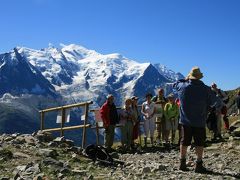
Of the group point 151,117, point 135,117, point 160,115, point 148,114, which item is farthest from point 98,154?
point 160,115

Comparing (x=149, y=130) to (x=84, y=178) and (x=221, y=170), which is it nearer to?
(x=221, y=170)

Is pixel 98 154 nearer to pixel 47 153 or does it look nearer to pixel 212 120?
pixel 47 153

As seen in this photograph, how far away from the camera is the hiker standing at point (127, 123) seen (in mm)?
22641

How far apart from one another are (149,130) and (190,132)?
10568mm

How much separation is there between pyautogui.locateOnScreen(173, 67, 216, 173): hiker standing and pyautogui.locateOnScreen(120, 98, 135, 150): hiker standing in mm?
9010

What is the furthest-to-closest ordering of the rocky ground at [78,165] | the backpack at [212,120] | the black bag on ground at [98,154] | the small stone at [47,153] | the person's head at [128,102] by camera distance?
the backpack at [212,120] → the person's head at [128,102] → the black bag on ground at [98,154] → the small stone at [47,153] → the rocky ground at [78,165]

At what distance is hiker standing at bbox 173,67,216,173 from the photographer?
13461mm

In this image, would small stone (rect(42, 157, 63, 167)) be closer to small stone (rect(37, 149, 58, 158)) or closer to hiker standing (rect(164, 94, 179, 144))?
small stone (rect(37, 149, 58, 158))

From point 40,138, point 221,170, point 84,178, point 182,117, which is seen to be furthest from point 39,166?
point 40,138

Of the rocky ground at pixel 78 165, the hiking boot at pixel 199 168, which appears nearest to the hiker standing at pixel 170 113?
the rocky ground at pixel 78 165

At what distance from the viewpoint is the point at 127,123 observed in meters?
22.8

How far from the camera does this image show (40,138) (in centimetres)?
1984

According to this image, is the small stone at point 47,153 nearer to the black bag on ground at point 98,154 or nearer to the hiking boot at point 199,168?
the black bag on ground at point 98,154

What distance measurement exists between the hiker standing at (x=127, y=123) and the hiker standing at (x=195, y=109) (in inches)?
355
